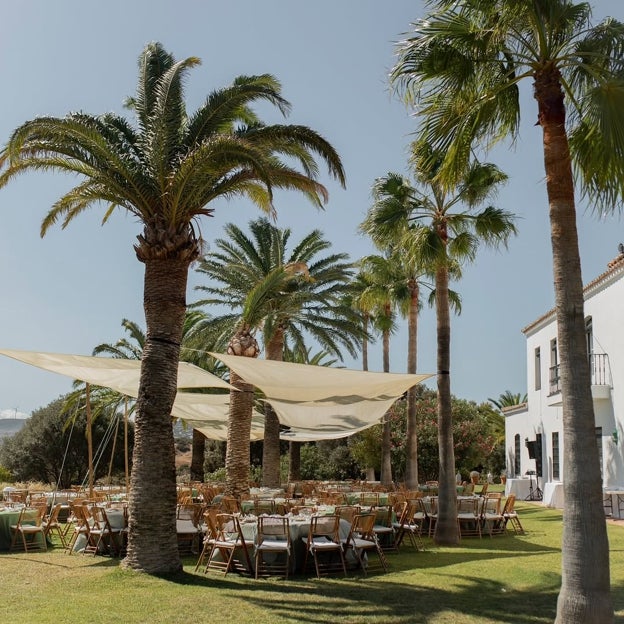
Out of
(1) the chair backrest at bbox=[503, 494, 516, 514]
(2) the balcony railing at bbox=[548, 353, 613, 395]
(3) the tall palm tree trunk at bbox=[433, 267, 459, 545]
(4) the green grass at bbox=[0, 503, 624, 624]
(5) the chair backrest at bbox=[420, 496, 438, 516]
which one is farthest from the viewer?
(2) the balcony railing at bbox=[548, 353, 613, 395]

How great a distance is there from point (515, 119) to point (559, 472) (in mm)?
18516

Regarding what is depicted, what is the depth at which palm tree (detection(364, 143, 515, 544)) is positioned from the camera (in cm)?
1279

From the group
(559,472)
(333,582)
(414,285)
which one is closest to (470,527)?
(333,582)

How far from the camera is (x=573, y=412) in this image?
5.96 metres

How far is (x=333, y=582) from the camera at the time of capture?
8922 mm

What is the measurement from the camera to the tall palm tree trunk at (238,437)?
18.4 meters

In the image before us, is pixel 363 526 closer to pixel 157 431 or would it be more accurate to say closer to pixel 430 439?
pixel 157 431

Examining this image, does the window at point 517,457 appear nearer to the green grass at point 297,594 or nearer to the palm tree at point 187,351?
the palm tree at point 187,351

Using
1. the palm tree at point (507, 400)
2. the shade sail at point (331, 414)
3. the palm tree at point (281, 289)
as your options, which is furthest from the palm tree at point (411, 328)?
the palm tree at point (507, 400)

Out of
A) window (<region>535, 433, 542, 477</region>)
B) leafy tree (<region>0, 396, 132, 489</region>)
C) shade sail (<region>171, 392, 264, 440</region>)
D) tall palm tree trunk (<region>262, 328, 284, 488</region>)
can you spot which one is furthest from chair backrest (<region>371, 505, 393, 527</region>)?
leafy tree (<region>0, 396, 132, 489</region>)

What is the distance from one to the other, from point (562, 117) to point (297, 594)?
5.58 m

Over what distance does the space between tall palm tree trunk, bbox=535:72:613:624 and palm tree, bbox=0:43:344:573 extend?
3552 mm

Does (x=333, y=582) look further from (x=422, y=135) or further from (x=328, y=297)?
(x=328, y=297)

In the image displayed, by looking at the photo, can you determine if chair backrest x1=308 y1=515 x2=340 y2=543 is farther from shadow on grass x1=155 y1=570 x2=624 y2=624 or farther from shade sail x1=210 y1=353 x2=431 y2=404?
shade sail x1=210 y1=353 x2=431 y2=404
